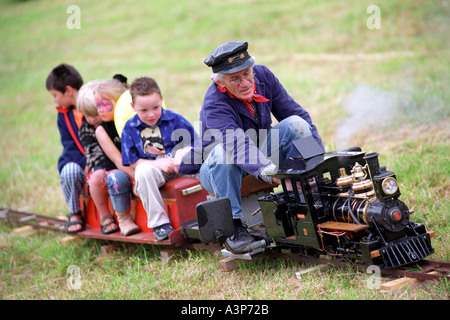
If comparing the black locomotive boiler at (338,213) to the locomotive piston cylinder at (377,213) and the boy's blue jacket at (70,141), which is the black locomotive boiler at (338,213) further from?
the boy's blue jacket at (70,141)

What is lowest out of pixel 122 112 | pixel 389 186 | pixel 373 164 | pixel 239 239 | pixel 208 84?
pixel 239 239

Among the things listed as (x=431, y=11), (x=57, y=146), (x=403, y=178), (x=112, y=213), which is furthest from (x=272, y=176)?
(x=431, y=11)

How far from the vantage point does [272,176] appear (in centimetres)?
448

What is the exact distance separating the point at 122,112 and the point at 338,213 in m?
2.81

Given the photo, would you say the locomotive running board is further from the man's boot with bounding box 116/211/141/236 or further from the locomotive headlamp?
the man's boot with bounding box 116/211/141/236

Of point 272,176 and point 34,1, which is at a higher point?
point 34,1

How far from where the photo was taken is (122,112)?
6051mm

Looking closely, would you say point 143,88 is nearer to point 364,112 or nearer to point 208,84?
point 364,112

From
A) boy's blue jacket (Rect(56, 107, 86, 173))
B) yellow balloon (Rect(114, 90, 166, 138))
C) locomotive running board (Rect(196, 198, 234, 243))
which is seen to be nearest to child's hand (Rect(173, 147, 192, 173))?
yellow balloon (Rect(114, 90, 166, 138))

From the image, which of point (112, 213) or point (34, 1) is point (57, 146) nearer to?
point (112, 213)

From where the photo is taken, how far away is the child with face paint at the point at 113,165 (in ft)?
19.5

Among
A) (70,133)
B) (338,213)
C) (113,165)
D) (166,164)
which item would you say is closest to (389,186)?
(338,213)

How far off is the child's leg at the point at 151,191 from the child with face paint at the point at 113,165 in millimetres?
392

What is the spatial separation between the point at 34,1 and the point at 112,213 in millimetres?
27930
